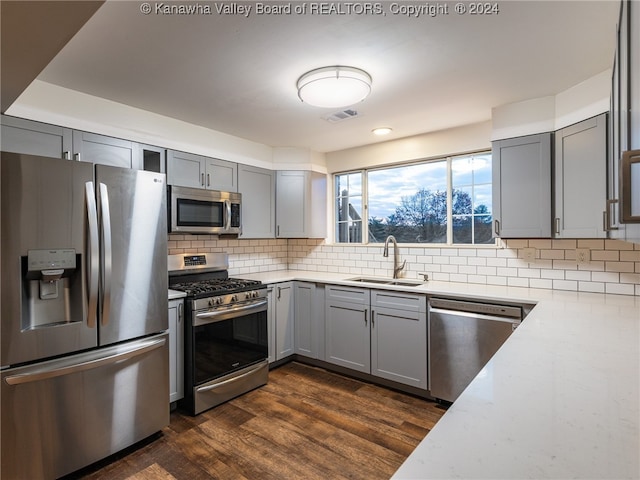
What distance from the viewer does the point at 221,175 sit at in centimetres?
338

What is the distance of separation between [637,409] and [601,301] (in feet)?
5.71

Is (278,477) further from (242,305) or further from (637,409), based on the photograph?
(637,409)

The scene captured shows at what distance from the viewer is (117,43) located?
1841 mm

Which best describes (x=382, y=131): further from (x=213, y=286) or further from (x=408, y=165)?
(x=213, y=286)

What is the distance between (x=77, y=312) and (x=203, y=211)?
1.34m

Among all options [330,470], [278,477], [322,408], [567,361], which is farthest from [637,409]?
[322,408]

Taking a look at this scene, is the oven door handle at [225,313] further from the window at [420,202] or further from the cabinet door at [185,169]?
the window at [420,202]

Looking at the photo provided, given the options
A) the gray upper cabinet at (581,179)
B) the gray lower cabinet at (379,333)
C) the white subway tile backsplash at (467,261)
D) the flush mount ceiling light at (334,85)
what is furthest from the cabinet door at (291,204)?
the gray upper cabinet at (581,179)

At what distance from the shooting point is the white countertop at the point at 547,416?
699mm

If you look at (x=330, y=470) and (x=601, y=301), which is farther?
(x=601, y=301)

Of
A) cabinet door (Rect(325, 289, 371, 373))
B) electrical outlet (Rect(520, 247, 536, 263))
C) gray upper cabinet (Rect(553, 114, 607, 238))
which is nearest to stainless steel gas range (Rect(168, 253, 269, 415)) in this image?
cabinet door (Rect(325, 289, 371, 373))

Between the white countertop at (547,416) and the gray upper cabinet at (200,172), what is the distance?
2677 mm

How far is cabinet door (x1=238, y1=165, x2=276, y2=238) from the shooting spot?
3.60 metres

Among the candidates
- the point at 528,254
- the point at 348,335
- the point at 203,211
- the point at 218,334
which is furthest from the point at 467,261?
the point at 203,211
